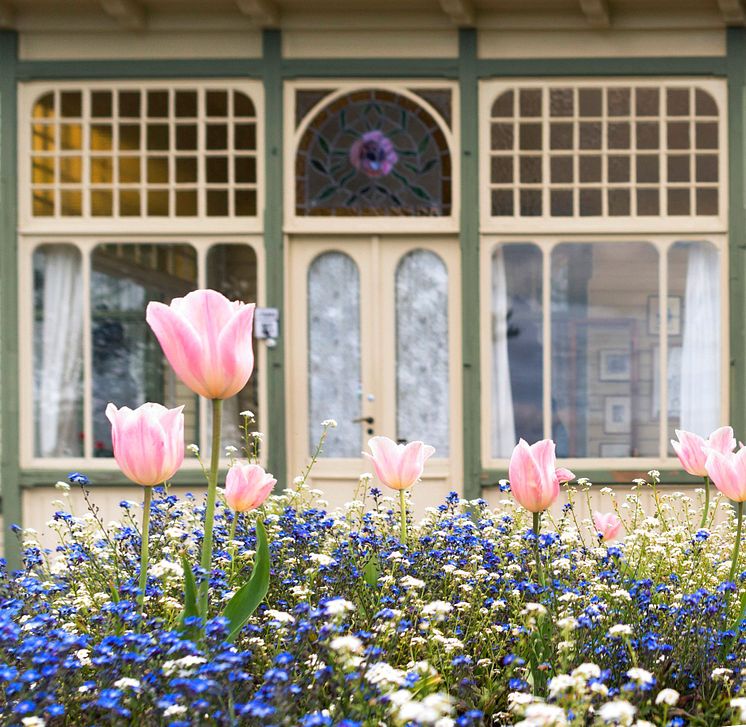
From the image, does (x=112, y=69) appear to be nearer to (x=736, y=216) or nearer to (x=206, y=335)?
(x=736, y=216)

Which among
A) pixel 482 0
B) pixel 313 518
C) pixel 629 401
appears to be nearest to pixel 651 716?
pixel 313 518

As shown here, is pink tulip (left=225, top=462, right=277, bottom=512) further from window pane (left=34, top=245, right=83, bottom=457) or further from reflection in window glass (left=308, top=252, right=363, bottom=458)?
window pane (left=34, top=245, right=83, bottom=457)

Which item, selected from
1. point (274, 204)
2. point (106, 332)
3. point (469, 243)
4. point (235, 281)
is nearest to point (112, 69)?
point (274, 204)

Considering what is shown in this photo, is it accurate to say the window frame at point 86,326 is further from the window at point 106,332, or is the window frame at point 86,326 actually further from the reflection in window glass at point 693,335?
the reflection in window glass at point 693,335

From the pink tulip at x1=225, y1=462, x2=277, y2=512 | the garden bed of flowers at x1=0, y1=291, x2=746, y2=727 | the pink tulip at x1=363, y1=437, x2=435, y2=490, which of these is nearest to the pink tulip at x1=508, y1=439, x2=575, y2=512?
the garden bed of flowers at x1=0, y1=291, x2=746, y2=727

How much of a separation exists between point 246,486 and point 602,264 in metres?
4.55

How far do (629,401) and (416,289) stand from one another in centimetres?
156

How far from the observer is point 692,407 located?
6188mm

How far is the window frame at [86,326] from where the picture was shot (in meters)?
6.21

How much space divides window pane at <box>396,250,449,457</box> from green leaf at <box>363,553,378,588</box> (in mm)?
4009

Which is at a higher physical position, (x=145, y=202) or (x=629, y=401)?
(x=145, y=202)

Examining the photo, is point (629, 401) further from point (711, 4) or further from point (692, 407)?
point (711, 4)

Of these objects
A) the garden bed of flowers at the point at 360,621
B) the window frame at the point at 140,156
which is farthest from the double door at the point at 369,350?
the garden bed of flowers at the point at 360,621

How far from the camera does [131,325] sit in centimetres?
630
